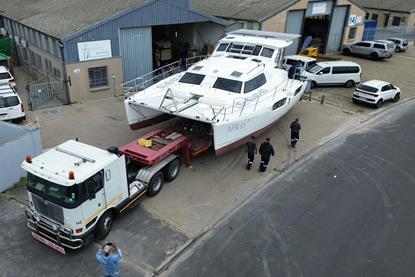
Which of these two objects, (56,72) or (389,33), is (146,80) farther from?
(389,33)

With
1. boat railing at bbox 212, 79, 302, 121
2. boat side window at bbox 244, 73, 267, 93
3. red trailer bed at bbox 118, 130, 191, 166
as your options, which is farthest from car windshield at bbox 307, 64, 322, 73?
red trailer bed at bbox 118, 130, 191, 166

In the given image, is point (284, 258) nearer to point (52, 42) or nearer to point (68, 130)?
point (68, 130)

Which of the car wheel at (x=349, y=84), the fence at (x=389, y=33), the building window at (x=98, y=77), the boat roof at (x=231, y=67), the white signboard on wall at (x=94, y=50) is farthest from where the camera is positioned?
the fence at (x=389, y=33)

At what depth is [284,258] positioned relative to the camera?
880 centimetres

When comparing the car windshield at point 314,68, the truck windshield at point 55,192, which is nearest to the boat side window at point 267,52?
the car windshield at point 314,68

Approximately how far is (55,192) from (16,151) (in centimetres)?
393

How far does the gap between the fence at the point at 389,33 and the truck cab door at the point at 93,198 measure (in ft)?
105

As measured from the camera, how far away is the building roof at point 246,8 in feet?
80.9

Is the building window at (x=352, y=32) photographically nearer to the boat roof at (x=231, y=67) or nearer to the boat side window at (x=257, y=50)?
the boat side window at (x=257, y=50)

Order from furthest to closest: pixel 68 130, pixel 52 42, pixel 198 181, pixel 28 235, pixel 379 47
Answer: pixel 379 47 < pixel 52 42 < pixel 68 130 < pixel 198 181 < pixel 28 235

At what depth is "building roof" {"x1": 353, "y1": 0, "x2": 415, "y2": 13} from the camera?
39.3 meters

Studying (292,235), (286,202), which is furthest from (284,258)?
(286,202)

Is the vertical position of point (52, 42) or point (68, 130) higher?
point (52, 42)

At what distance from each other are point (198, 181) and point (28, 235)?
504 centimetres
